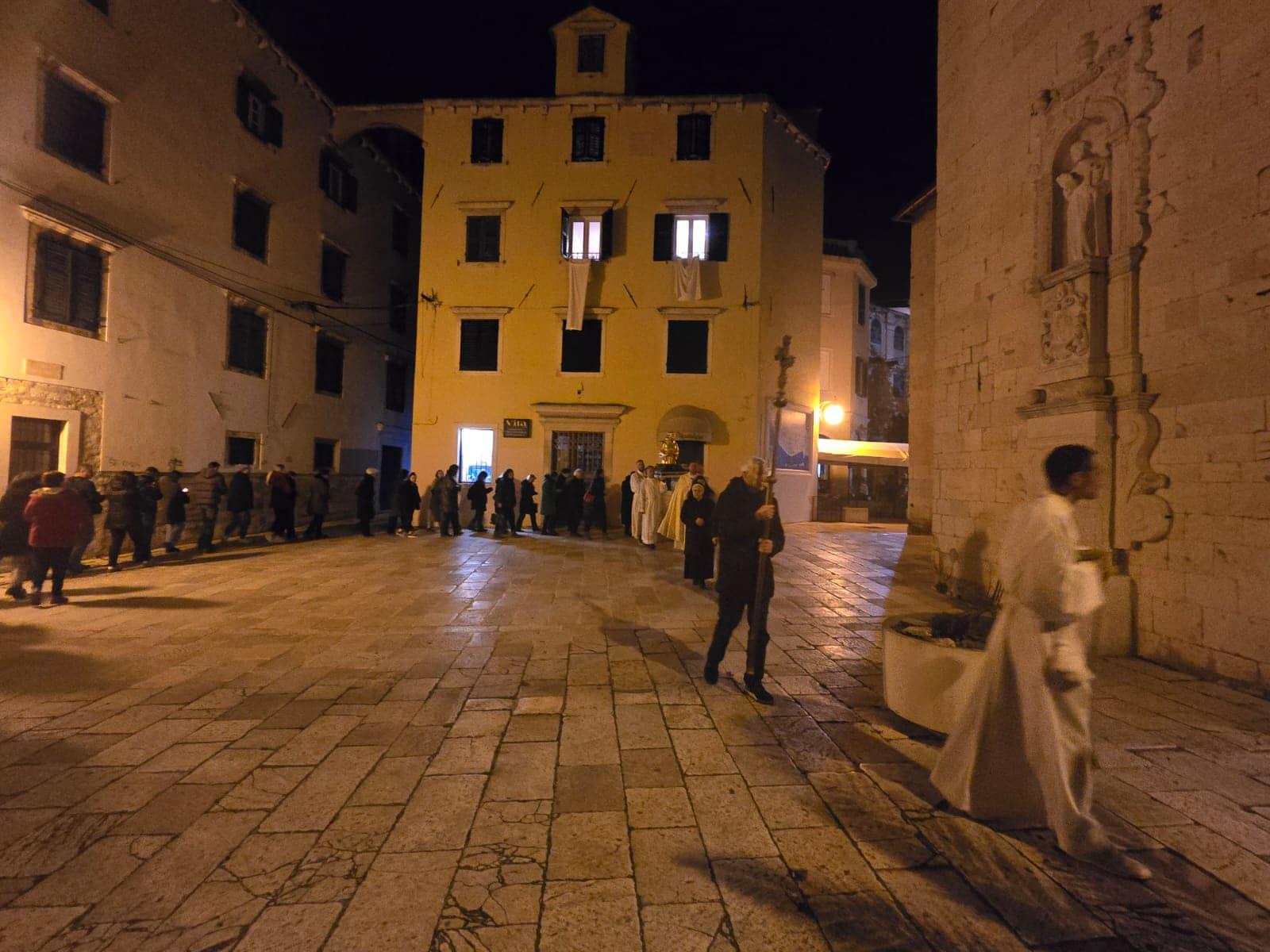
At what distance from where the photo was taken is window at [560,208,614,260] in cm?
1842

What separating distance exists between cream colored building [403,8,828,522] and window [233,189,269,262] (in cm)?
428

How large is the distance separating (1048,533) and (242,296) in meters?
17.7

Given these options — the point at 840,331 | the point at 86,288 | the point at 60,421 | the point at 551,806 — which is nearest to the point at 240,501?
the point at 60,421

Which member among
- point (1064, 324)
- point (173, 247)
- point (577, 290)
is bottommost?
point (1064, 324)

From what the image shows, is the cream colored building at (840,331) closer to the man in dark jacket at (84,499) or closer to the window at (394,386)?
the window at (394,386)

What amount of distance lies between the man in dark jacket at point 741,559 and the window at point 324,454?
54.3ft

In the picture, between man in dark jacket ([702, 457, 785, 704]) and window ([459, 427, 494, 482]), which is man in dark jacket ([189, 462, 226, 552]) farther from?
man in dark jacket ([702, 457, 785, 704])

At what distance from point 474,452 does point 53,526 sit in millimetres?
11694

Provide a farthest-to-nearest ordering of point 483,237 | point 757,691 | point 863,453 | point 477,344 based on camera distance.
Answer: point 863,453
point 483,237
point 477,344
point 757,691

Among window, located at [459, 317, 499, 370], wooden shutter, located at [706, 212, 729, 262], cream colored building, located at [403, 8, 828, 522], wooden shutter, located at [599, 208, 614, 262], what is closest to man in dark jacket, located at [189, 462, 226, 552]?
cream colored building, located at [403, 8, 828, 522]

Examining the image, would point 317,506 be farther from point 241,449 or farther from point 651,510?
point 651,510

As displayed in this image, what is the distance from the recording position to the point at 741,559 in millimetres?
4867

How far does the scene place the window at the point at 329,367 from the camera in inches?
718

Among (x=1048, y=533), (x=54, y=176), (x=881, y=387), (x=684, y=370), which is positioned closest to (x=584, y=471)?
(x=684, y=370)
